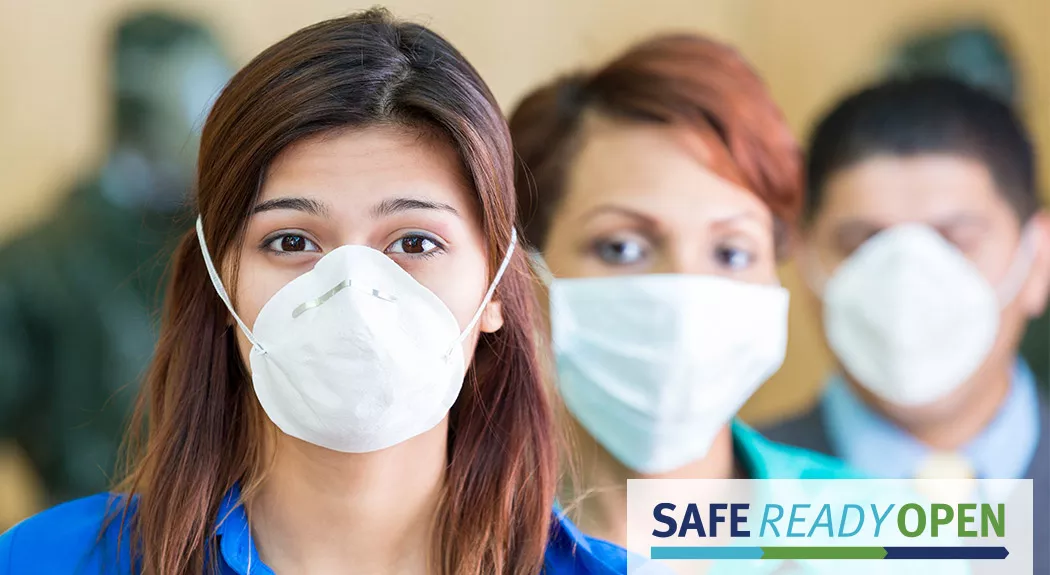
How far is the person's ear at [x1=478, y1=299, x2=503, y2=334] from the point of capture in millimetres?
1532

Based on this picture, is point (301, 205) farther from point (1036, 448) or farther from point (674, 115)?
point (1036, 448)

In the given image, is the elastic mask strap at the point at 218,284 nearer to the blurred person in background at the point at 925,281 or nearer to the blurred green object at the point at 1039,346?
the blurred person in background at the point at 925,281

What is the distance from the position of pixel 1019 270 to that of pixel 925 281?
0.27 m

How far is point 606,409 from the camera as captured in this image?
2.12 m

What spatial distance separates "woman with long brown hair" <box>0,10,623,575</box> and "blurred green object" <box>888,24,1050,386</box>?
1974mm

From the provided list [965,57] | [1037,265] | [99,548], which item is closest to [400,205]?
[99,548]

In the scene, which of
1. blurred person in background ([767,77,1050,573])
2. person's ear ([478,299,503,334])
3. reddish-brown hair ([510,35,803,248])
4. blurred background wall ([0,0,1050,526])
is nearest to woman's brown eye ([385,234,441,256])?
person's ear ([478,299,503,334])

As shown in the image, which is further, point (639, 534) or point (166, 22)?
point (166, 22)

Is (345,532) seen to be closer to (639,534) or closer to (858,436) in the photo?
(639,534)

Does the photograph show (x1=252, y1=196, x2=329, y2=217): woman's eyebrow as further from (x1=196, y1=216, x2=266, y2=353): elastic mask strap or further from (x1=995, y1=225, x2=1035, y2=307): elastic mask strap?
(x1=995, y1=225, x2=1035, y2=307): elastic mask strap

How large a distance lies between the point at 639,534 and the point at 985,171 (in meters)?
1.10

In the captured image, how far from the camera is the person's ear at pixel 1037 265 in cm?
273

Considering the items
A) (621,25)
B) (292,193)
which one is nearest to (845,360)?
(621,25)

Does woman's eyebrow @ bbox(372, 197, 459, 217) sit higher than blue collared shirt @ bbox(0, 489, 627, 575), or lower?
higher
